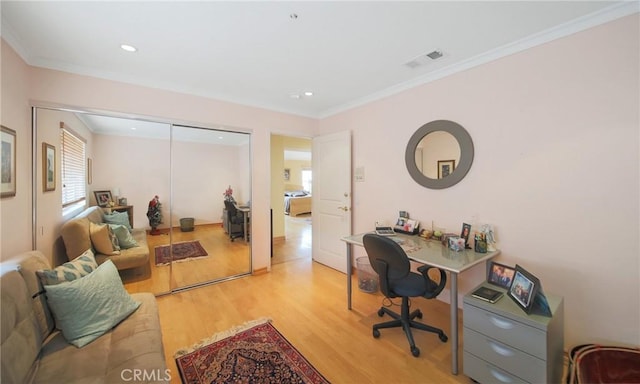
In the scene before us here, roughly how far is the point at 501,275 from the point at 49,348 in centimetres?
293

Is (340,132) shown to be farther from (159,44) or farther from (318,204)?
(159,44)

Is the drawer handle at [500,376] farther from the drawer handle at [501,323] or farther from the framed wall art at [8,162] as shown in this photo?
the framed wall art at [8,162]

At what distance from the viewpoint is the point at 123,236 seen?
9.42 ft

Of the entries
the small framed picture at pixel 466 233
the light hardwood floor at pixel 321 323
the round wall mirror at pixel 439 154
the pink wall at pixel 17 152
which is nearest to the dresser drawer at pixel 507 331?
the light hardwood floor at pixel 321 323

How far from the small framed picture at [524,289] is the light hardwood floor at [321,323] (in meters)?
0.67

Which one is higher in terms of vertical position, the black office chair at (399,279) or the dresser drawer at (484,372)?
the black office chair at (399,279)

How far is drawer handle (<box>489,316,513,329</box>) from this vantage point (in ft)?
4.97

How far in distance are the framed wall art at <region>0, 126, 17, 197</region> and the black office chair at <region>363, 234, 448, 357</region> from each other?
8.83 ft

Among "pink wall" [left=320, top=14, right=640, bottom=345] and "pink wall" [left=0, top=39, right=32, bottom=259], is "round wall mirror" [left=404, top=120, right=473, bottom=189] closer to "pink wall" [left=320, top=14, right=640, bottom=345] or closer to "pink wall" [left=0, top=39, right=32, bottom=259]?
"pink wall" [left=320, top=14, right=640, bottom=345]

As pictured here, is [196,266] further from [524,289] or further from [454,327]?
[524,289]

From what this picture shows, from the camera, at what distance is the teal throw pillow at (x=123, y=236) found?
284 cm

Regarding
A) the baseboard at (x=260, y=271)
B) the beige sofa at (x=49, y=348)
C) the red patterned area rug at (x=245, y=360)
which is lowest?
the red patterned area rug at (x=245, y=360)

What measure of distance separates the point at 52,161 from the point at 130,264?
1.32 m

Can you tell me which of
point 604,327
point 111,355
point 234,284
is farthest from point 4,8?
point 604,327
